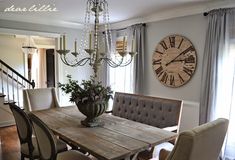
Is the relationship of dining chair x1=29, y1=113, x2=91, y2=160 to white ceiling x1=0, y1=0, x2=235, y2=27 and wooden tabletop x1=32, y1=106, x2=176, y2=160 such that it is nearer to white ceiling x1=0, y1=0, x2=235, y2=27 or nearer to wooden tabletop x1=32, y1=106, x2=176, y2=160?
wooden tabletop x1=32, y1=106, x2=176, y2=160

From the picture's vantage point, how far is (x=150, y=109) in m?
3.28

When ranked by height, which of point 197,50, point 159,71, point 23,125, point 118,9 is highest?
point 118,9

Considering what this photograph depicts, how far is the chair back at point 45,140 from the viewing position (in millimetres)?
1945

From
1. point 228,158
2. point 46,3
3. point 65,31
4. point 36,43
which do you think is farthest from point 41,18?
point 228,158

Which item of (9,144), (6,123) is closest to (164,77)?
(9,144)

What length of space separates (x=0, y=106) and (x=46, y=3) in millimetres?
2941

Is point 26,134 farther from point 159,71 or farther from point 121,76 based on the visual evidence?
point 121,76

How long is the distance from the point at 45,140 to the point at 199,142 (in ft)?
4.59

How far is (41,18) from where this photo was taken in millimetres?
4652

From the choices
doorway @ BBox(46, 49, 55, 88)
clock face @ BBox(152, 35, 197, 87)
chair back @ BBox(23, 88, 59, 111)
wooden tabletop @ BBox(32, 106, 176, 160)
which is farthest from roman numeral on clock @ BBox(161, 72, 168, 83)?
doorway @ BBox(46, 49, 55, 88)

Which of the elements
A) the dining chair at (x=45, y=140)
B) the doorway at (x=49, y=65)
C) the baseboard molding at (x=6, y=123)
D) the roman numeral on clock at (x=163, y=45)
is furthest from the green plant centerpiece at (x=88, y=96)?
the doorway at (x=49, y=65)

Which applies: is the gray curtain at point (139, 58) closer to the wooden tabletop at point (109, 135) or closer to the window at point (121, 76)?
the window at point (121, 76)

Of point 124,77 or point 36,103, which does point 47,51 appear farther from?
point 36,103

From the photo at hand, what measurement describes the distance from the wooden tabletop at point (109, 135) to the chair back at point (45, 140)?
0.59 feet
